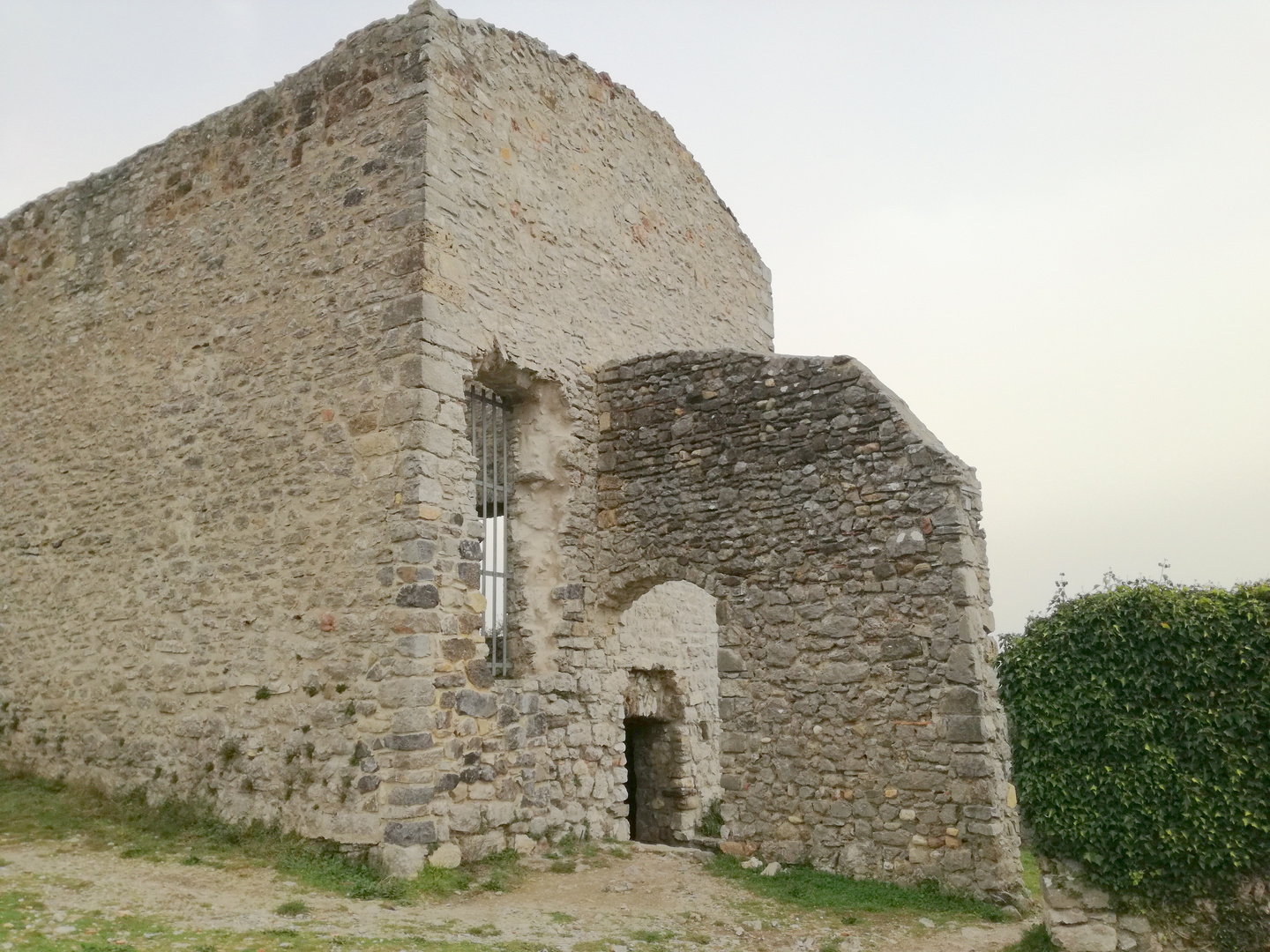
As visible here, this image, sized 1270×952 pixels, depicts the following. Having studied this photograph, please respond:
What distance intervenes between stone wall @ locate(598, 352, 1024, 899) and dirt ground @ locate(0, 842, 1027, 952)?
2.51 feet

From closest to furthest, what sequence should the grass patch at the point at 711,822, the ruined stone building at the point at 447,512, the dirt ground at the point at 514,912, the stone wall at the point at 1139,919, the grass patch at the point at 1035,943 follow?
the stone wall at the point at 1139,919 → the grass patch at the point at 1035,943 → the dirt ground at the point at 514,912 → the ruined stone building at the point at 447,512 → the grass patch at the point at 711,822

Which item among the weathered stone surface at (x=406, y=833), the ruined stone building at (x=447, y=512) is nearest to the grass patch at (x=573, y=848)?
the ruined stone building at (x=447, y=512)

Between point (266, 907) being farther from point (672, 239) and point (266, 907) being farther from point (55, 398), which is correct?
point (672, 239)

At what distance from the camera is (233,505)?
8.50 metres

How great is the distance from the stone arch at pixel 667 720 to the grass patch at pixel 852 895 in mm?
2876

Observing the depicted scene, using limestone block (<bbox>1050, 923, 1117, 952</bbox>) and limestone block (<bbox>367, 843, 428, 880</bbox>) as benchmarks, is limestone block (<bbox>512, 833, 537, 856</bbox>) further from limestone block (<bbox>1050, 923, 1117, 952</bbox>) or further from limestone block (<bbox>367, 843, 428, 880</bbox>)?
limestone block (<bbox>1050, 923, 1117, 952</bbox>)

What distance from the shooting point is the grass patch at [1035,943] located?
224 inches

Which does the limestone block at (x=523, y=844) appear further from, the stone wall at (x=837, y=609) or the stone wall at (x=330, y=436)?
the stone wall at (x=837, y=609)

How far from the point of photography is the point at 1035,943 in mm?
5777

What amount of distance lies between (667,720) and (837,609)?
352 cm

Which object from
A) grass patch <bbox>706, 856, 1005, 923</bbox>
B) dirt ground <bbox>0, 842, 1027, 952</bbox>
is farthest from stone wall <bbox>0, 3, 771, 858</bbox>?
grass patch <bbox>706, 856, 1005, 923</bbox>

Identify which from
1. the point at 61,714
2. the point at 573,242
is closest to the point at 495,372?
the point at 573,242

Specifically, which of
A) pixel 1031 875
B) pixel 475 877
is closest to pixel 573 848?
pixel 475 877

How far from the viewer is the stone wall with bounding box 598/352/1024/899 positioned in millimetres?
7238
